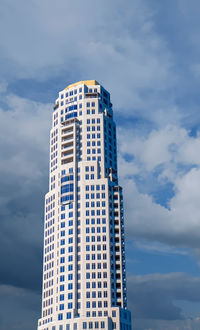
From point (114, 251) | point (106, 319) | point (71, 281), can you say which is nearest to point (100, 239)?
point (114, 251)

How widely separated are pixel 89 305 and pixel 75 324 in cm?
932

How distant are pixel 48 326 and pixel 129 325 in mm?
34178

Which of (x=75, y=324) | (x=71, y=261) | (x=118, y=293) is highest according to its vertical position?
(x=71, y=261)

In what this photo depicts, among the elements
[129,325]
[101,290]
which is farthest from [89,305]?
[129,325]

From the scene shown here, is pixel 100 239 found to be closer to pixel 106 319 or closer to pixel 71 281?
pixel 71 281

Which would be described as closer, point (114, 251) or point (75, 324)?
point (75, 324)

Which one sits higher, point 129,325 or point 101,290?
point 101,290

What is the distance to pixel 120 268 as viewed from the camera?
196250 mm

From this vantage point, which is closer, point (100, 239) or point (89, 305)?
point (89, 305)

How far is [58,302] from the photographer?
192 m

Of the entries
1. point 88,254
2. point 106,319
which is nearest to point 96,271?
point 88,254

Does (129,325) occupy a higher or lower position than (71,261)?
lower

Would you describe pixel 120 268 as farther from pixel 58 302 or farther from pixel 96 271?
pixel 58 302

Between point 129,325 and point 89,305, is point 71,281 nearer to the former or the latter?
point 89,305
